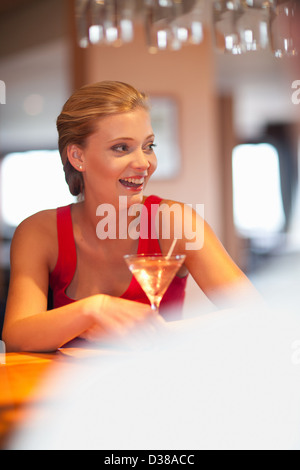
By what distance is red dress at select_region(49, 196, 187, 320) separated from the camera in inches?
69.3

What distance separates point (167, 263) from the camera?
133 centimetres

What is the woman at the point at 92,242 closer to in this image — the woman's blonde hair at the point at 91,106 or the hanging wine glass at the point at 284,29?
the woman's blonde hair at the point at 91,106

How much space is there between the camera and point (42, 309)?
1624mm

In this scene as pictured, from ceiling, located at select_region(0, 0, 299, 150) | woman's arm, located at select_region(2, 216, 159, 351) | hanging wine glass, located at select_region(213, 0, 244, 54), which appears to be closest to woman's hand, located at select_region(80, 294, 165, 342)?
woman's arm, located at select_region(2, 216, 159, 351)

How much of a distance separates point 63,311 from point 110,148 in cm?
45

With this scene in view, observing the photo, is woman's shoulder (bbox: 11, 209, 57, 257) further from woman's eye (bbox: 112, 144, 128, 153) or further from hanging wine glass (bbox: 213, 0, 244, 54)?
hanging wine glass (bbox: 213, 0, 244, 54)

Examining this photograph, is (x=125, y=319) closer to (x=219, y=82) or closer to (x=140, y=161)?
(x=140, y=161)

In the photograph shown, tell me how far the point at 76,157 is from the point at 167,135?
3.04 m

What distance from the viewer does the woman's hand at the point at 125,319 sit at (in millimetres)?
1274

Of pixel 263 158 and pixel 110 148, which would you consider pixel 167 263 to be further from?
pixel 263 158

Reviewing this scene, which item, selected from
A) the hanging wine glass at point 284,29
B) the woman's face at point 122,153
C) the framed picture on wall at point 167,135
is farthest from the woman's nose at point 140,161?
the framed picture on wall at point 167,135

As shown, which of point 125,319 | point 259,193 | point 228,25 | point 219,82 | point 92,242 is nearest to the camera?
point 125,319

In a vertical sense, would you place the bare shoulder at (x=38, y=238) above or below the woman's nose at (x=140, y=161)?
below

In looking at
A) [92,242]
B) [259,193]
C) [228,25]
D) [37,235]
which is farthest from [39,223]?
[259,193]
